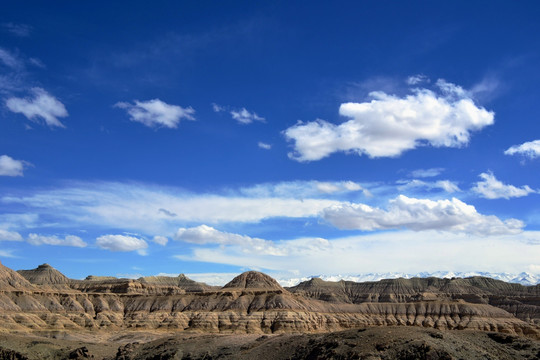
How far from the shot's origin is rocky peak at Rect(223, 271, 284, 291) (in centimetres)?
18974

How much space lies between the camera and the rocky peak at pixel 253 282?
7470 inches

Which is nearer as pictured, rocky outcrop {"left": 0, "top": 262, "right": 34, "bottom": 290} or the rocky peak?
rocky outcrop {"left": 0, "top": 262, "right": 34, "bottom": 290}

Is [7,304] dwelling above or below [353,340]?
above

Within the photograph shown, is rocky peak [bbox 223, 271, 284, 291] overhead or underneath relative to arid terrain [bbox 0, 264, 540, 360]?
overhead

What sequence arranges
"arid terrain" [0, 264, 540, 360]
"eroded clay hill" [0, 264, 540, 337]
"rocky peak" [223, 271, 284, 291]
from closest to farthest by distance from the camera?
"arid terrain" [0, 264, 540, 360], "eroded clay hill" [0, 264, 540, 337], "rocky peak" [223, 271, 284, 291]

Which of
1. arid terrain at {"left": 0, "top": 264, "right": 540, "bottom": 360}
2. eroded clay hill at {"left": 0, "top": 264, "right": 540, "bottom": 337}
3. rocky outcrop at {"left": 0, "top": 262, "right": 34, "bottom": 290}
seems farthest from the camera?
rocky outcrop at {"left": 0, "top": 262, "right": 34, "bottom": 290}

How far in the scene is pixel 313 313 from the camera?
161 meters

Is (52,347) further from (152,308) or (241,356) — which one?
(152,308)

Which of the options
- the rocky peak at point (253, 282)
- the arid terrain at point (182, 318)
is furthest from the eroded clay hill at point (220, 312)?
the rocky peak at point (253, 282)

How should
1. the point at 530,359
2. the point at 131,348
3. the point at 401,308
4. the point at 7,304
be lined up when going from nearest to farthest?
the point at 530,359, the point at 131,348, the point at 7,304, the point at 401,308

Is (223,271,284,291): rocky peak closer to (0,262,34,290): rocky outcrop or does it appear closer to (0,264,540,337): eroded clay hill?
(0,264,540,337): eroded clay hill

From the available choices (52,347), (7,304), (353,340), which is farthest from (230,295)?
(353,340)

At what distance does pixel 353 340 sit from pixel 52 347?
58.6 metres

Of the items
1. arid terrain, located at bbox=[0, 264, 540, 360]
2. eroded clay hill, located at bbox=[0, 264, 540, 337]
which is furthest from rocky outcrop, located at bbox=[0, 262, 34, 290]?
arid terrain, located at bbox=[0, 264, 540, 360]
